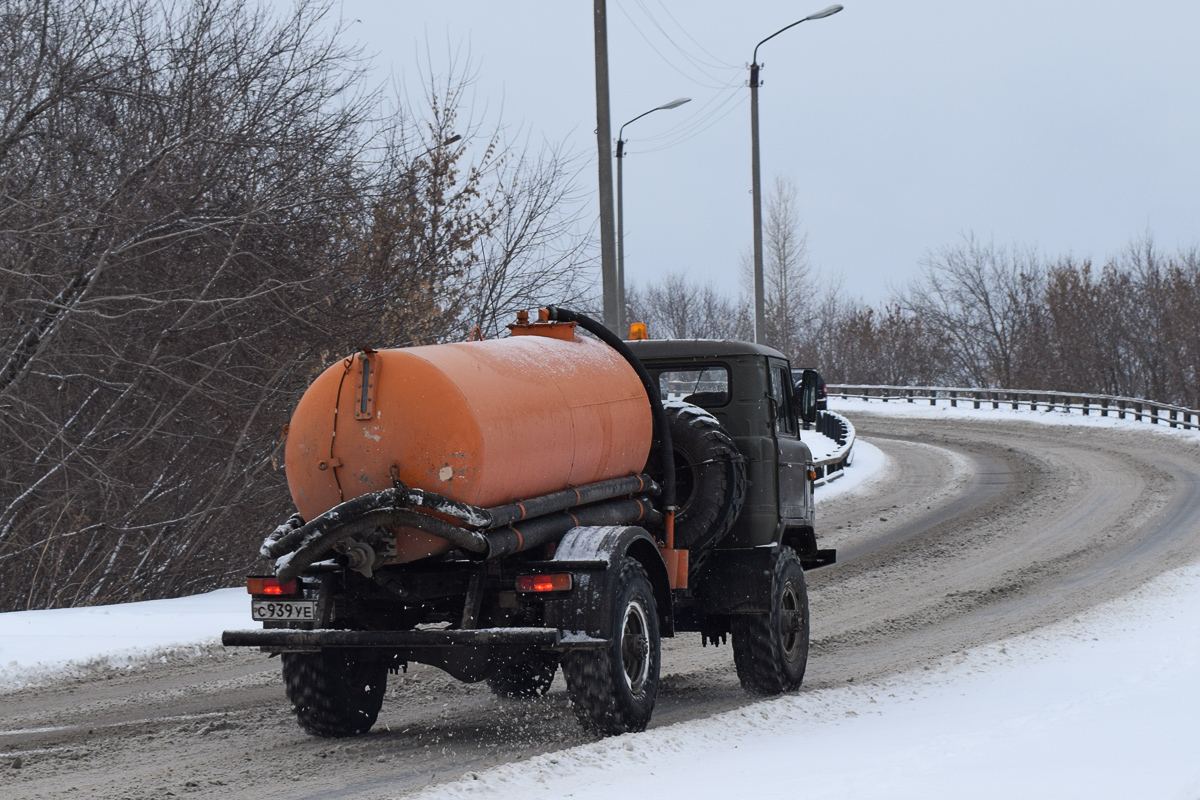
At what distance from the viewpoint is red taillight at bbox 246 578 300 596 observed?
21.4 ft

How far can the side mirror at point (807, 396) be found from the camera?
30.7ft

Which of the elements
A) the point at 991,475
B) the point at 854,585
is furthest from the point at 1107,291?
the point at 854,585

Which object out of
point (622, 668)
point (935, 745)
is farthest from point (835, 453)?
point (622, 668)

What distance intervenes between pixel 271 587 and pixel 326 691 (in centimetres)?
76

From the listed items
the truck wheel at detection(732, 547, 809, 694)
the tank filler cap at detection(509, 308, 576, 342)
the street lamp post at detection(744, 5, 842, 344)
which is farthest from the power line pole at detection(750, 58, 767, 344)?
the tank filler cap at detection(509, 308, 576, 342)

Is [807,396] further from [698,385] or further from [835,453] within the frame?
[835,453]

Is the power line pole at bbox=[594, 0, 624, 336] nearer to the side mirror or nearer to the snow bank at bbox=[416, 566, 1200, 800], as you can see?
the side mirror

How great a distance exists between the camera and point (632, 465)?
754cm

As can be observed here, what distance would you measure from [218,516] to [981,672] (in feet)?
26.2

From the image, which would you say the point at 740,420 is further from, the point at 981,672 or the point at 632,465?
the point at 981,672

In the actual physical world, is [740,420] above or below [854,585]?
above

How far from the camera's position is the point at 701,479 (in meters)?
8.20

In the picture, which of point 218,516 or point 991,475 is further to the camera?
point 991,475

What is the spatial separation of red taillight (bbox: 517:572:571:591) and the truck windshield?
108 inches
